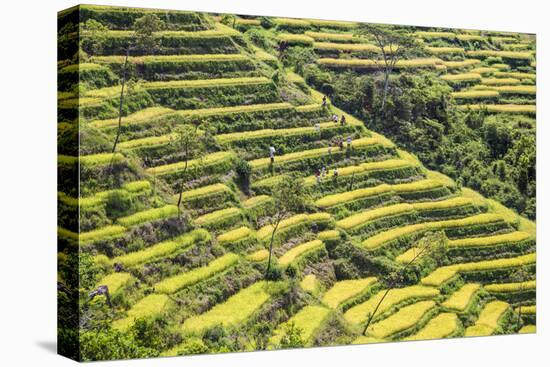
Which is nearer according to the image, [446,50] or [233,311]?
[233,311]

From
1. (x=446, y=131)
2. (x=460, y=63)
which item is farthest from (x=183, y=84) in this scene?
(x=460, y=63)

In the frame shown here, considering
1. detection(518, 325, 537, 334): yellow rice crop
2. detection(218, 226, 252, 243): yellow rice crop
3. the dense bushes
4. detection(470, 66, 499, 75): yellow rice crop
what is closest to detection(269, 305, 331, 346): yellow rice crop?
detection(218, 226, 252, 243): yellow rice crop

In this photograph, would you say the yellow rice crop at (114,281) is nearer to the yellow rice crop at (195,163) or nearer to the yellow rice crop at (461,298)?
the yellow rice crop at (195,163)

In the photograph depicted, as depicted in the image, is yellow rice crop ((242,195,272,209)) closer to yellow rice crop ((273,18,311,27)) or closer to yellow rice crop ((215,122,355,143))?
yellow rice crop ((215,122,355,143))

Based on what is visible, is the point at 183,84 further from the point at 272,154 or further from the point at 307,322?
the point at 307,322

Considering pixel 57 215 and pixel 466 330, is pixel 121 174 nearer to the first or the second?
pixel 57 215

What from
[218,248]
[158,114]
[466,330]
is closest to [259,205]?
[218,248]
